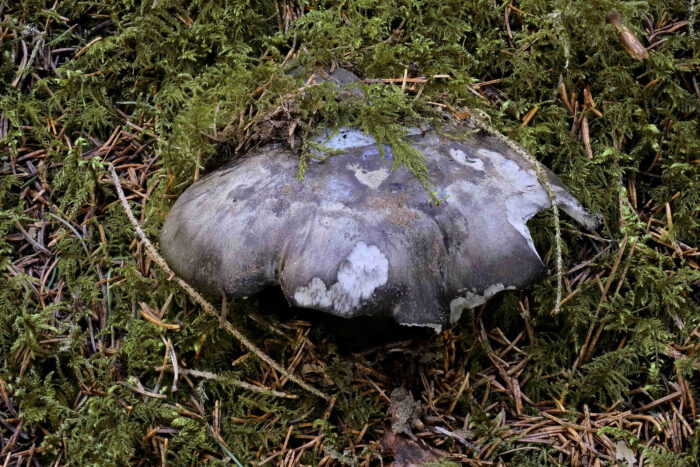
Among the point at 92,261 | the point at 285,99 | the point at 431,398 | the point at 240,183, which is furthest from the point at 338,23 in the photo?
the point at 431,398

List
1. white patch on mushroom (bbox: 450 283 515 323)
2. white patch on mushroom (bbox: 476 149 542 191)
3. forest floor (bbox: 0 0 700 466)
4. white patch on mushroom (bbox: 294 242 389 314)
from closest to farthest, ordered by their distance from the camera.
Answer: white patch on mushroom (bbox: 294 242 389 314) → white patch on mushroom (bbox: 450 283 515 323) → white patch on mushroom (bbox: 476 149 542 191) → forest floor (bbox: 0 0 700 466)

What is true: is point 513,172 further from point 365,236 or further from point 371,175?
point 365,236

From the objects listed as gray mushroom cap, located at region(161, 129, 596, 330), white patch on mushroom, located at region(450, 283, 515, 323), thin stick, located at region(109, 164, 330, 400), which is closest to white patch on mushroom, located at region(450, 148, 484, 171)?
gray mushroom cap, located at region(161, 129, 596, 330)

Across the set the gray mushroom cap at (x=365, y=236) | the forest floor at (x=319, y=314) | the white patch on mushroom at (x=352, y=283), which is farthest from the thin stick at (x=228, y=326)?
the white patch on mushroom at (x=352, y=283)

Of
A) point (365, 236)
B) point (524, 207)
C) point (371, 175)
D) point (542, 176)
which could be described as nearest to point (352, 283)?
point (365, 236)

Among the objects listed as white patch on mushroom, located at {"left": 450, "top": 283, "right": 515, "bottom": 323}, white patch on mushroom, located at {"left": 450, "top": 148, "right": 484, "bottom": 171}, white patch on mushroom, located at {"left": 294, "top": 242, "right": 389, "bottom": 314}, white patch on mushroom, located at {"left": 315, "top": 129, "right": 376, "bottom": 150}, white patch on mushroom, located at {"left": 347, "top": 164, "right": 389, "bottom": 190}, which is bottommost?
white patch on mushroom, located at {"left": 450, "top": 283, "right": 515, "bottom": 323}

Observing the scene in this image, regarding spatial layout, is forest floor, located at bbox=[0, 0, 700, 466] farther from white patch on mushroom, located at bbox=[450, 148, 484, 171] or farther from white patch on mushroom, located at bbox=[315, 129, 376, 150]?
white patch on mushroom, located at bbox=[450, 148, 484, 171]

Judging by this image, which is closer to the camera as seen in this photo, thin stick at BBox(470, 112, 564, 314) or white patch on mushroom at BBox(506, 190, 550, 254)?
white patch on mushroom at BBox(506, 190, 550, 254)
